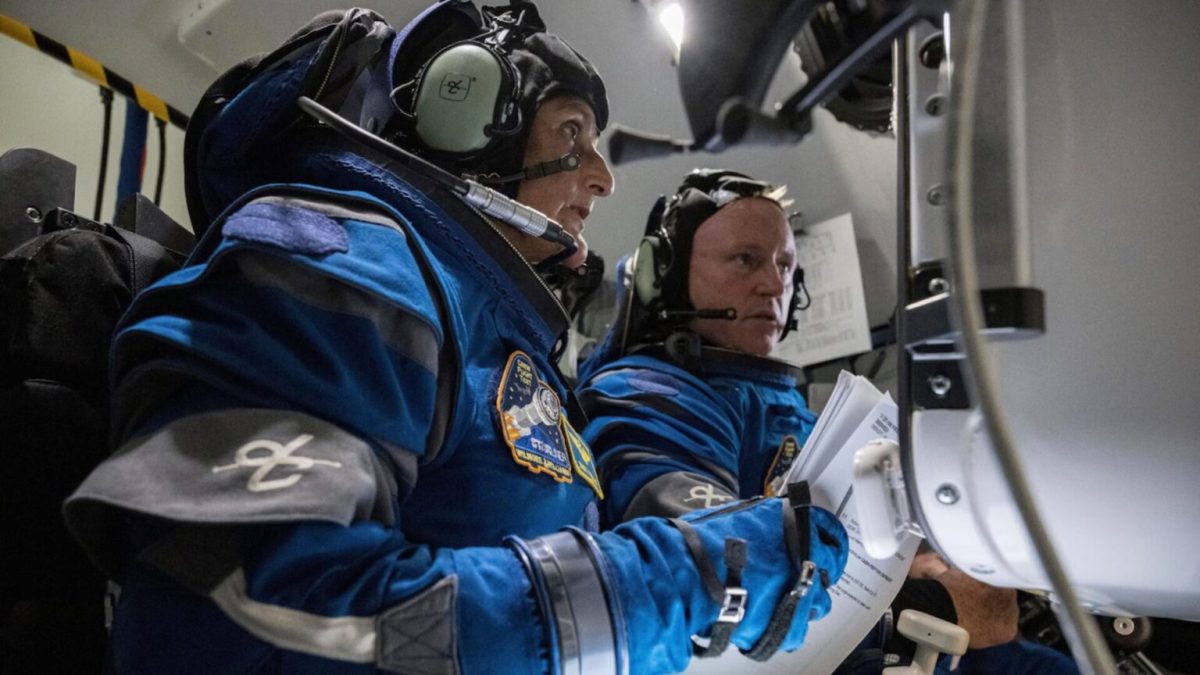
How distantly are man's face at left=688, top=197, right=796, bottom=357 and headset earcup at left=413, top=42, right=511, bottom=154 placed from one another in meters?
0.86

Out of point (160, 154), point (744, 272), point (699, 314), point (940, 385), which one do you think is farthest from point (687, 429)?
point (160, 154)

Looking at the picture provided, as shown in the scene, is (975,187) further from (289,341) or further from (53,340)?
(53,340)

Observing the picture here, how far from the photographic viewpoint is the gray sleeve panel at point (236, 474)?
1.74 ft

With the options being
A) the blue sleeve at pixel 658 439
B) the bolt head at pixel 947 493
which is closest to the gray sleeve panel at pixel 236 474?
the bolt head at pixel 947 493

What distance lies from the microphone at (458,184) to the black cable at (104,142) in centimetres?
104

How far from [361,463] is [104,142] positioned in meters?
1.44

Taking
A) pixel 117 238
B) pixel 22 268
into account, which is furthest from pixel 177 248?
pixel 22 268

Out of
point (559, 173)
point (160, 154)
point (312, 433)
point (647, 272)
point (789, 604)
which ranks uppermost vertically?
point (160, 154)

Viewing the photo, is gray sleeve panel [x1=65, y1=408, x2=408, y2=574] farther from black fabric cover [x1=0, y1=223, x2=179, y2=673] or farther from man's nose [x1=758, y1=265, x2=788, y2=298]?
man's nose [x1=758, y1=265, x2=788, y2=298]

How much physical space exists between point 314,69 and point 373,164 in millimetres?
114

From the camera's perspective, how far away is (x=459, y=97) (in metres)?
0.99

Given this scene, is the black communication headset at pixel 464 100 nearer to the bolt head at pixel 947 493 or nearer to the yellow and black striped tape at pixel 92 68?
the bolt head at pixel 947 493

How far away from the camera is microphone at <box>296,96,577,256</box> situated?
792 mm

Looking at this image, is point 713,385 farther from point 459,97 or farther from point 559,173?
point 459,97
